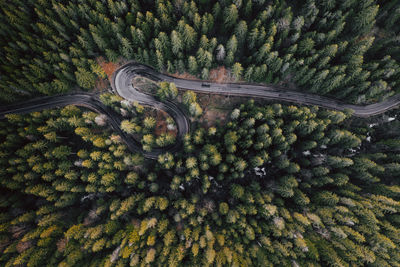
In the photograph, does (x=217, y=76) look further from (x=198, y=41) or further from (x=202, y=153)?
(x=202, y=153)

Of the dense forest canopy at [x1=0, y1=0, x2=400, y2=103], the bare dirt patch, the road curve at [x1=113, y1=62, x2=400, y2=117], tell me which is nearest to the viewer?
the dense forest canopy at [x1=0, y1=0, x2=400, y2=103]

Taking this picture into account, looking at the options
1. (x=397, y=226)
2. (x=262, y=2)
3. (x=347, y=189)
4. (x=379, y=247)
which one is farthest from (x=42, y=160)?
(x=397, y=226)

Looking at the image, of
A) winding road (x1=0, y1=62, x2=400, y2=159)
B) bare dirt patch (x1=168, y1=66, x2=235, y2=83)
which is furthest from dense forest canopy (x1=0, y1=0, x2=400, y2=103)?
winding road (x1=0, y1=62, x2=400, y2=159)

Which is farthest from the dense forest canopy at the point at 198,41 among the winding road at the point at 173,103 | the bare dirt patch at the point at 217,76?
the winding road at the point at 173,103

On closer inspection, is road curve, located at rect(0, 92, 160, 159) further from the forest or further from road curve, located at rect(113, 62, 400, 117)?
road curve, located at rect(113, 62, 400, 117)

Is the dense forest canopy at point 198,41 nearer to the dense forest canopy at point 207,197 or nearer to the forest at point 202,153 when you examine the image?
the forest at point 202,153
